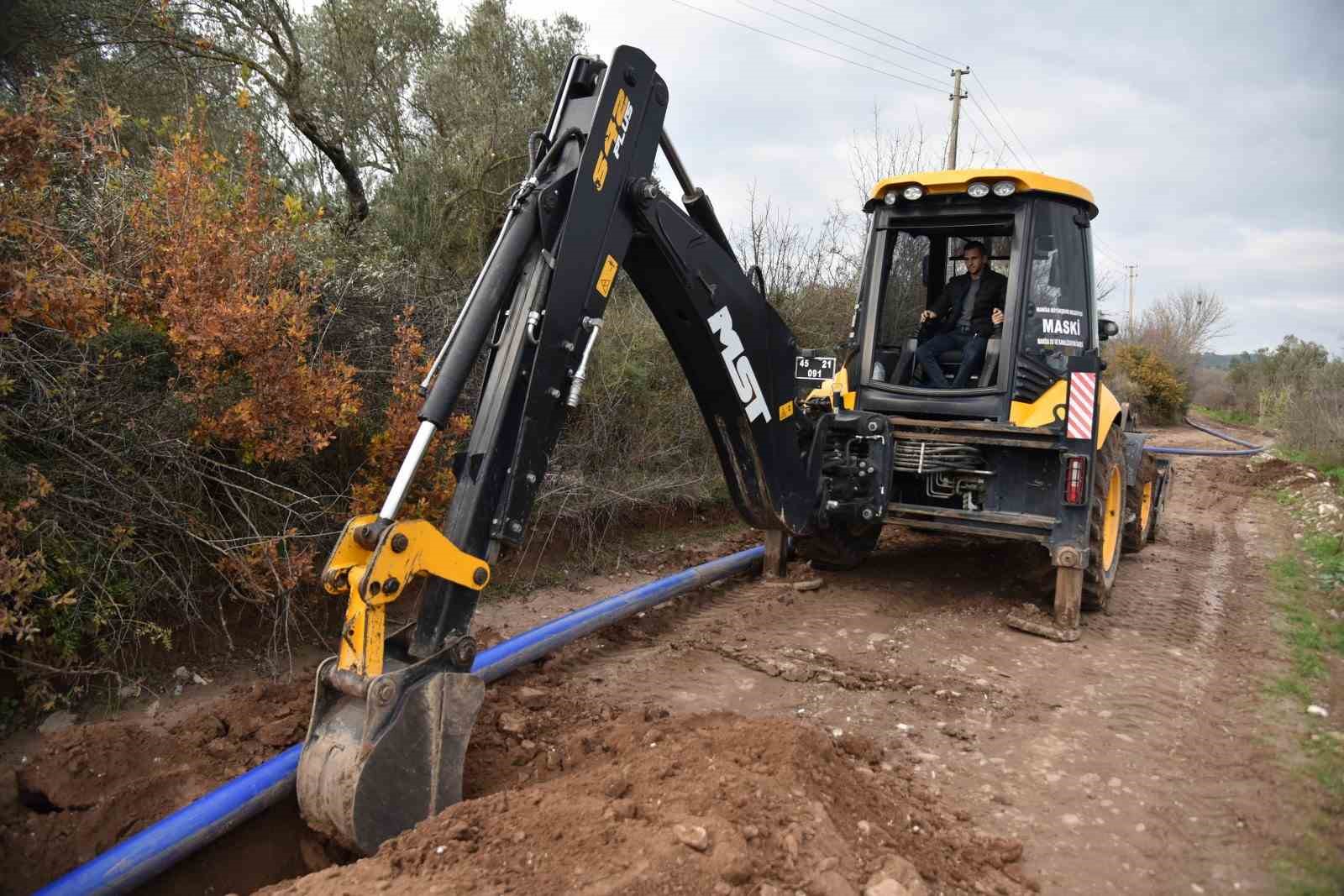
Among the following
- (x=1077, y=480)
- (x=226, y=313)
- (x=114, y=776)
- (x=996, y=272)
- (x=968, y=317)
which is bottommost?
(x=114, y=776)

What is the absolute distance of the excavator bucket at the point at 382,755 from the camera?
2.80 metres

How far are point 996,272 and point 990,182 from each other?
0.77 meters

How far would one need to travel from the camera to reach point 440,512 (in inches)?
214

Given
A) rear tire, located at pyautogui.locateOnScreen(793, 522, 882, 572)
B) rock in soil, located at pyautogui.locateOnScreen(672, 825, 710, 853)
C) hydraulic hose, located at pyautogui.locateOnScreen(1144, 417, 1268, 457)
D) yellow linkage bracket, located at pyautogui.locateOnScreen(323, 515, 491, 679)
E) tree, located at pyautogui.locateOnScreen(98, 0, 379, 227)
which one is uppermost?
tree, located at pyautogui.locateOnScreen(98, 0, 379, 227)

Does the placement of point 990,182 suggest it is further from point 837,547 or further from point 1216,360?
point 1216,360

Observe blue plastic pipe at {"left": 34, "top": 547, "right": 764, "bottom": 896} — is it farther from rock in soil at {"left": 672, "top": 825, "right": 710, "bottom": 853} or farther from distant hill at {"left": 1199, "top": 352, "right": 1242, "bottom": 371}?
distant hill at {"left": 1199, "top": 352, "right": 1242, "bottom": 371}

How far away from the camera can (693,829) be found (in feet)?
8.96

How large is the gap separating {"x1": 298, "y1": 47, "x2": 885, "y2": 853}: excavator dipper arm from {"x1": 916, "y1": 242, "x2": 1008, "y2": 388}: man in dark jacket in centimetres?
195

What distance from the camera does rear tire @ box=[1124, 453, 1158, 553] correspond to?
296 inches

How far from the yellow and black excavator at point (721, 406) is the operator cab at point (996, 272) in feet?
0.05

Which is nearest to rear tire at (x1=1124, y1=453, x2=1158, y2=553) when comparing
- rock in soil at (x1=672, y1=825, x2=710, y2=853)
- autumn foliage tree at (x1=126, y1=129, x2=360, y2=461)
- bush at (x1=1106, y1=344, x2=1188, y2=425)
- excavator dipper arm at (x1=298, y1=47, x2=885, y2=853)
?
excavator dipper arm at (x1=298, y1=47, x2=885, y2=853)

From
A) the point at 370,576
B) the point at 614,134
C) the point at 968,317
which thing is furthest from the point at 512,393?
the point at 968,317

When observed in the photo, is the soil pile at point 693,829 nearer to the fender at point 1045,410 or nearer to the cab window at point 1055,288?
the fender at point 1045,410

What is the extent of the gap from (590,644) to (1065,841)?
2.77 m
